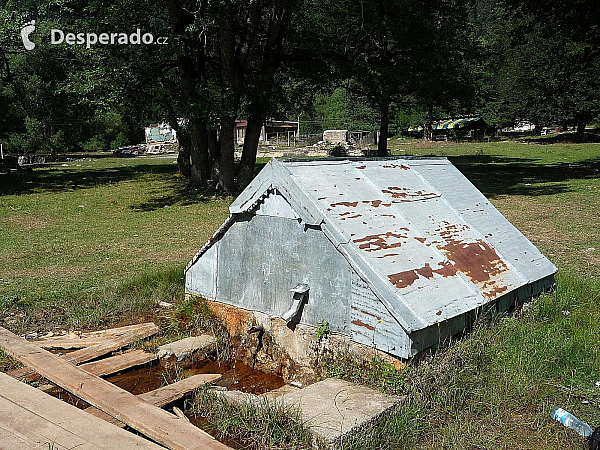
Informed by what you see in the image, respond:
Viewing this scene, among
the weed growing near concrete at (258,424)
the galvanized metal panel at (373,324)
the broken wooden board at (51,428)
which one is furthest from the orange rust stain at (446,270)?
the broken wooden board at (51,428)

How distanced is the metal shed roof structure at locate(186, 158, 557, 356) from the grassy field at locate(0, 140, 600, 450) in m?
0.34

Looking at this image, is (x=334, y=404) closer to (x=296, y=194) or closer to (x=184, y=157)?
(x=296, y=194)

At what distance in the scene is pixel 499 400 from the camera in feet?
13.8

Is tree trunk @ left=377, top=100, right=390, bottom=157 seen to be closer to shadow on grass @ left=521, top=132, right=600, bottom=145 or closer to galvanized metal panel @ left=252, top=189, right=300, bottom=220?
shadow on grass @ left=521, top=132, right=600, bottom=145

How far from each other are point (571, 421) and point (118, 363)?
11.9ft

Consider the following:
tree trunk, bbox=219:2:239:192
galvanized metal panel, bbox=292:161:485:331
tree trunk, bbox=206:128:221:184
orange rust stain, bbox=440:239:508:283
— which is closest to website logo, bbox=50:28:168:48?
tree trunk, bbox=219:2:239:192

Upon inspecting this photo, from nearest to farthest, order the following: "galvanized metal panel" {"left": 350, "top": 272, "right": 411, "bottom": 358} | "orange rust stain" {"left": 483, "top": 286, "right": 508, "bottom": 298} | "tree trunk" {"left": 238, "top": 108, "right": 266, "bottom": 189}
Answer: "galvanized metal panel" {"left": 350, "top": 272, "right": 411, "bottom": 358} < "orange rust stain" {"left": 483, "top": 286, "right": 508, "bottom": 298} < "tree trunk" {"left": 238, "top": 108, "right": 266, "bottom": 189}

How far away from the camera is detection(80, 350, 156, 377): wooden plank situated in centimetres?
507

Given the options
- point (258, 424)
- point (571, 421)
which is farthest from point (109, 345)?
point (571, 421)

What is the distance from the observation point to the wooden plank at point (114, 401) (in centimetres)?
372

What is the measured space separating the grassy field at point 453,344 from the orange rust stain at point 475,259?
0.42 m

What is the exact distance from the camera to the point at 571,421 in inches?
157

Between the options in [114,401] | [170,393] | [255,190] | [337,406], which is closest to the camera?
[337,406]

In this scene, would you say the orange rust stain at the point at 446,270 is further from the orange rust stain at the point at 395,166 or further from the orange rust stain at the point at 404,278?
the orange rust stain at the point at 395,166
